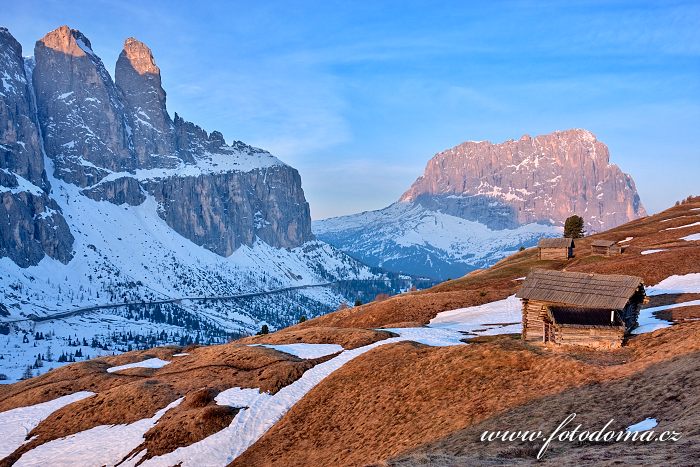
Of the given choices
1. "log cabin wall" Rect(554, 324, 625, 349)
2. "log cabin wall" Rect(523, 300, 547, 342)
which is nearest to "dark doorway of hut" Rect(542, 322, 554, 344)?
"log cabin wall" Rect(523, 300, 547, 342)

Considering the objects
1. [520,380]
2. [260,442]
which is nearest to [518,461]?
[520,380]

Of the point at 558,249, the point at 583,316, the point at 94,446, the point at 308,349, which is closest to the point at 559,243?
the point at 558,249

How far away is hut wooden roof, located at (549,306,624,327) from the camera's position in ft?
149

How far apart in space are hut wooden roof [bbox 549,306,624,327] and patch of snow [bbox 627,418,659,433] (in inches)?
813

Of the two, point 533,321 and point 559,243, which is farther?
point 559,243

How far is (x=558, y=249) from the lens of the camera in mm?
110750

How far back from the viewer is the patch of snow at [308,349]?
185ft

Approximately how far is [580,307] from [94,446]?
38.4 metres

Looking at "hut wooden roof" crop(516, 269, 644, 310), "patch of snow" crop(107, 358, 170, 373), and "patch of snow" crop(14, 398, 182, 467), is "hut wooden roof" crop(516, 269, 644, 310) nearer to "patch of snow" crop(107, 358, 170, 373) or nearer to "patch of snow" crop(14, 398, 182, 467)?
"patch of snow" crop(14, 398, 182, 467)

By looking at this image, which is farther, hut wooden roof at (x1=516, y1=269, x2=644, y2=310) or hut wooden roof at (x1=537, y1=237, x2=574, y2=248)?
hut wooden roof at (x1=537, y1=237, x2=574, y2=248)

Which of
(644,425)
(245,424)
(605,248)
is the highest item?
(605,248)

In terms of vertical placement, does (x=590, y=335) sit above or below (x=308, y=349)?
above

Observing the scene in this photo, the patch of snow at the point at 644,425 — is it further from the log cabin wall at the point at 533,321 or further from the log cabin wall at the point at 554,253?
the log cabin wall at the point at 554,253

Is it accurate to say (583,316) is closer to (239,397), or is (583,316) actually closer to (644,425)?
(644,425)
